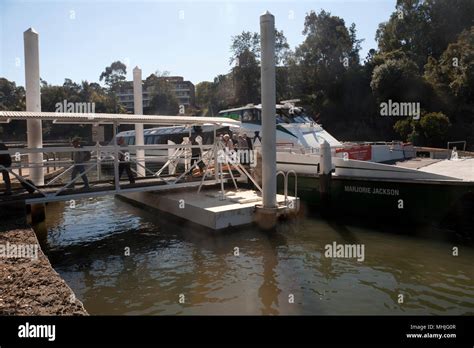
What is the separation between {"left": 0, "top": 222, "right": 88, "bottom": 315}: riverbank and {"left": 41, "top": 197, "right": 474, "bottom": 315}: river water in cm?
119

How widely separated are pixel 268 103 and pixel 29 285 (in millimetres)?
6874

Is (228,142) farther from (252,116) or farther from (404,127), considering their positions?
(404,127)

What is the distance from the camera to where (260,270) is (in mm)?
7930

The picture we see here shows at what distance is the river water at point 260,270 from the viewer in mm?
6477

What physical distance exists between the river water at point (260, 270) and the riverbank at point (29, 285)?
1.19m

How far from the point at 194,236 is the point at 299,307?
4629mm

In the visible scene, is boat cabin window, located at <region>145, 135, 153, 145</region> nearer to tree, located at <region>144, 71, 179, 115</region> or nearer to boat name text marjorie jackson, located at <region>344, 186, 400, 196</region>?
boat name text marjorie jackson, located at <region>344, 186, 400, 196</region>

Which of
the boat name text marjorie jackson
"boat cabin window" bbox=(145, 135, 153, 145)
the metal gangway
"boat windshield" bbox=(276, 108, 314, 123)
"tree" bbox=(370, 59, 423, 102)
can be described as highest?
"tree" bbox=(370, 59, 423, 102)

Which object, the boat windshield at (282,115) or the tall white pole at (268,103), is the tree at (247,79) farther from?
the tall white pole at (268,103)

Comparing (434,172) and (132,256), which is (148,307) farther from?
(434,172)

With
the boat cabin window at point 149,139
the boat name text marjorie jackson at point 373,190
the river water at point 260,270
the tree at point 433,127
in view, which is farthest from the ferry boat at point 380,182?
the boat cabin window at point 149,139

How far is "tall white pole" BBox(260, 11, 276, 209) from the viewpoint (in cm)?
995

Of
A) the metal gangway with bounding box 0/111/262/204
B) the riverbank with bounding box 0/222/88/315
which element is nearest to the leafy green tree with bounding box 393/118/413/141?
the metal gangway with bounding box 0/111/262/204
